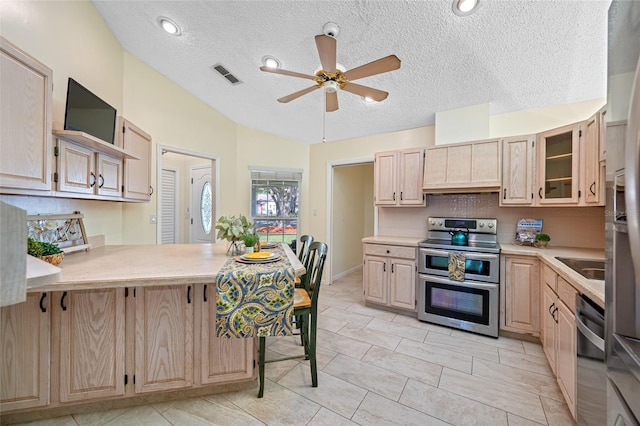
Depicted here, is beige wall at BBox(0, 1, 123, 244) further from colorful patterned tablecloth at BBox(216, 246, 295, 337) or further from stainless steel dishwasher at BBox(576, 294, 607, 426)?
stainless steel dishwasher at BBox(576, 294, 607, 426)

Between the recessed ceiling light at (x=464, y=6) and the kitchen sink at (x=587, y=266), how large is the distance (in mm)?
2003

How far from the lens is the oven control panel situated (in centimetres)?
299

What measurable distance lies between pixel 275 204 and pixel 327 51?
3123 millimetres

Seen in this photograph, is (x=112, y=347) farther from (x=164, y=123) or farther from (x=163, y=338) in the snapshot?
(x=164, y=123)

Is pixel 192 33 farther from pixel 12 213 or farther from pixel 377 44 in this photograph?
pixel 12 213

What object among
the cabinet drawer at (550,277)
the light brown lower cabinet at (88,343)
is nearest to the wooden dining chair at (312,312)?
the light brown lower cabinet at (88,343)

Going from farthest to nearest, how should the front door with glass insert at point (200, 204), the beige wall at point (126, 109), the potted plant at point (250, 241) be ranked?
1. the front door with glass insert at point (200, 204)
2. the potted plant at point (250, 241)
3. the beige wall at point (126, 109)

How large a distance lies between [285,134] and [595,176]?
12.8 ft

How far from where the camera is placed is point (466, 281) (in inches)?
106

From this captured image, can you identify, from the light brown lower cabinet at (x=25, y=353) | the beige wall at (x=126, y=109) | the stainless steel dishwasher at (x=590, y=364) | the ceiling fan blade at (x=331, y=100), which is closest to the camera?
the stainless steel dishwasher at (x=590, y=364)

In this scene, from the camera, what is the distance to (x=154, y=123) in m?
3.09

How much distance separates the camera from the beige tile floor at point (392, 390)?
1.56 m

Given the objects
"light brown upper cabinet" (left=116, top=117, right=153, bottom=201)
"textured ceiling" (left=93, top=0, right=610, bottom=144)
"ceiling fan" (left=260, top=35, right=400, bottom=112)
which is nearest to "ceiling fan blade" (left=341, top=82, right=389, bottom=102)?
"ceiling fan" (left=260, top=35, right=400, bottom=112)

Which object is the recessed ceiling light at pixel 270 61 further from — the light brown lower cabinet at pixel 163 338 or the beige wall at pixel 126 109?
the light brown lower cabinet at pixel 163 338
